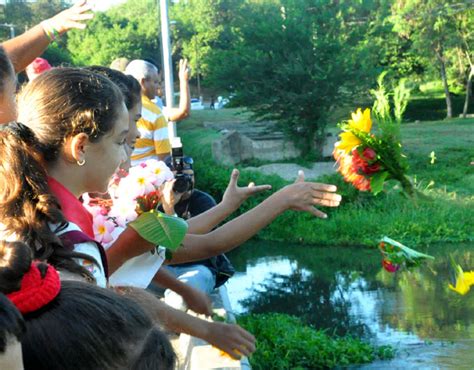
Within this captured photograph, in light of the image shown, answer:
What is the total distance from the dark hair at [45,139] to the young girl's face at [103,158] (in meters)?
0.02

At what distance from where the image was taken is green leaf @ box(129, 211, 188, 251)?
2.62m

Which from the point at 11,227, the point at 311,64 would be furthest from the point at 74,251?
the point at 311,64

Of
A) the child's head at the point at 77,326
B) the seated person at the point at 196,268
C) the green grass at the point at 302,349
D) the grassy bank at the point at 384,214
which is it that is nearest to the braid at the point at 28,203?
the child's head at the point at 77,326

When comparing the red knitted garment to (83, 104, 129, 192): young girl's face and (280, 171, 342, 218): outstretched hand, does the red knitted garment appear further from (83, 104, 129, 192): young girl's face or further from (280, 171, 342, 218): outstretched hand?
(280, 171, 342, 218): outstretched hand

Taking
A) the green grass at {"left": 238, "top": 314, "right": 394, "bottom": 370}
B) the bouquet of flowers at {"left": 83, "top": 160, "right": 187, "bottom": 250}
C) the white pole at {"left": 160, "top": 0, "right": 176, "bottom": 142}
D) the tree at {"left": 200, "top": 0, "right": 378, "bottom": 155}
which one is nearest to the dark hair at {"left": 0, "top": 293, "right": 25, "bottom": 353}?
the bouquet of flowers at {"left": 83, "top": 160, "right": 187, "bottom": 250}

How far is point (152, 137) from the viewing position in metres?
5.29

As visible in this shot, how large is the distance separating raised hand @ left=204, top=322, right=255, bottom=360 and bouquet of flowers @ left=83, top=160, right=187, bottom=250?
279 millimetres

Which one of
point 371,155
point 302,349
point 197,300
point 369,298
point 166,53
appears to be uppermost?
point 371,155

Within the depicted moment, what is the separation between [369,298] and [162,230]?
7733mm

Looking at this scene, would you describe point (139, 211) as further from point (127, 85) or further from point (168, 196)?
point (127, 85)

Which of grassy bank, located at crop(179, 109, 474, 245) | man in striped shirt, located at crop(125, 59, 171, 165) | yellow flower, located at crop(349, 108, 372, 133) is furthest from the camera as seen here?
grassy bank, located at crop(179, 109, 474, 245)

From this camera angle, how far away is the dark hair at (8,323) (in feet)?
3.85

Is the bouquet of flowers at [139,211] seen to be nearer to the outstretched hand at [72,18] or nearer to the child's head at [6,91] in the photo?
the child's head at [6,91]

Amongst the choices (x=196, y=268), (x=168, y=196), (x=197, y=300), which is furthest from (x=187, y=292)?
(x=196, y=268)
